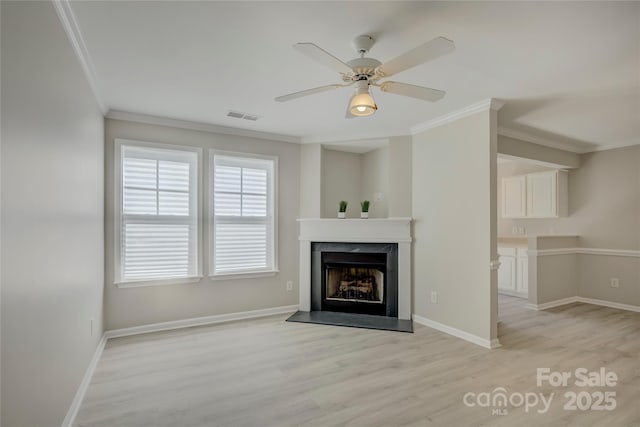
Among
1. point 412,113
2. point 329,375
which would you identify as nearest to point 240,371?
point 329,375

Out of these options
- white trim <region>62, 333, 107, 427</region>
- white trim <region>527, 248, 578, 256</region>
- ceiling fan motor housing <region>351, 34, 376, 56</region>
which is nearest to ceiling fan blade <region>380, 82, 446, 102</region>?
ceiling fan motor housing <region>351, 34, 376, 56</region>

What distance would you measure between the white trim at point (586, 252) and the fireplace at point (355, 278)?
251 centimetres

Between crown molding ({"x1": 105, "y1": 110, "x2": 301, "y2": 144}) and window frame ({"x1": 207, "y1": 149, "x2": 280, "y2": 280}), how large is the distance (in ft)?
0.85

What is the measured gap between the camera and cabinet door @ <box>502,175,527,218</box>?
5965mm

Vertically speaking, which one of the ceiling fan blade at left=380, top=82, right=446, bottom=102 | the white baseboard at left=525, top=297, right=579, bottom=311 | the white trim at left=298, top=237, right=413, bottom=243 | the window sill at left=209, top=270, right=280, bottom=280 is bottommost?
the white baseboard at left=525, top=297, right=579, bottom=311

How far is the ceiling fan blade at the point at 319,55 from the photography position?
177cm

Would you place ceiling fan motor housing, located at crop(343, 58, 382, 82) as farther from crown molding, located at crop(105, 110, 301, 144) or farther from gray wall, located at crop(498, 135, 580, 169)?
gray wall, located at crop(498, 135, 580, 169)

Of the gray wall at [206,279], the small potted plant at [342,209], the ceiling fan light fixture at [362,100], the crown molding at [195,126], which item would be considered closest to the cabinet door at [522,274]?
the small potted plant at [342,209]

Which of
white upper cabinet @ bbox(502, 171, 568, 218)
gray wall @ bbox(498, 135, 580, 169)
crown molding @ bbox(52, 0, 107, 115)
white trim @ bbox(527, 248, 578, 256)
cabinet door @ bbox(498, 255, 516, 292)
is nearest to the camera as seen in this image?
crown molding @ bbox(52, 0, 107, 115)

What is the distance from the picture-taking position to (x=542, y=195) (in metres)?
5.71

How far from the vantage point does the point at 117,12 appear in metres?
1.94

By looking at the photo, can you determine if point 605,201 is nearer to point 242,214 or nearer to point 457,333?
point 457,333

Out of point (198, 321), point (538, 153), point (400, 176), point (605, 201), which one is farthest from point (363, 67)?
point (605, 201)

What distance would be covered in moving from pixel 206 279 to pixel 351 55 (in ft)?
10.2
